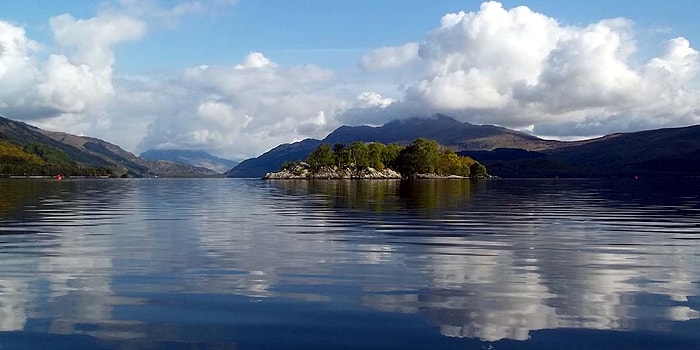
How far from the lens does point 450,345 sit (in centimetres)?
1257

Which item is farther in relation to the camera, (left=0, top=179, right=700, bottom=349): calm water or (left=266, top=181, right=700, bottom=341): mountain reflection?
(left=266, top=181, right=700, bottom=341): mountain reflection

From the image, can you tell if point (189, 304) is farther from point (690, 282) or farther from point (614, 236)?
point (614, 236)

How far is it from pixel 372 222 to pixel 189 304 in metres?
27.3

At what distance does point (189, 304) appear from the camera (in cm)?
1648

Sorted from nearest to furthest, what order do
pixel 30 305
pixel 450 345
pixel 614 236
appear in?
1. pixel 450 345
2. pixel 30 305
3. pixel 614 236

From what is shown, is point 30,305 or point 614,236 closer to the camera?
point 30,305

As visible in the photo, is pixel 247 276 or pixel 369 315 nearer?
pixel 369 315

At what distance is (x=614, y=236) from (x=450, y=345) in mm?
25147

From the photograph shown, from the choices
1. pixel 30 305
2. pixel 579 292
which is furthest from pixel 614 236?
pixel 30 305

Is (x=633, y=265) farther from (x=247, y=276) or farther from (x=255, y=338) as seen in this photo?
(x=255, y=338)

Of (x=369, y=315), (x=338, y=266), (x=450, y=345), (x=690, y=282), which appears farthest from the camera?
(x=338, y=266)

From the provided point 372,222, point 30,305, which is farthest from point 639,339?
point 372,222

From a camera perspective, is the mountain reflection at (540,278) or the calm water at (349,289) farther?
the mountain reflection at (540,278)

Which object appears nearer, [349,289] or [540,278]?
[349,289]
